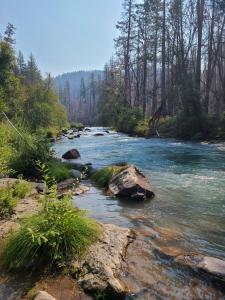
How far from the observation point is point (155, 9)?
141 feet

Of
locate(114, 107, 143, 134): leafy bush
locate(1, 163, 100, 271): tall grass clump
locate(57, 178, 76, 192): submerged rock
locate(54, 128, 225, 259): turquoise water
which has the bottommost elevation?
locate(54, 128, 225, 259): turquoise water

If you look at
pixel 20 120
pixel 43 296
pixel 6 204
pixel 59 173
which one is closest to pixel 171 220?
pixel 6 204

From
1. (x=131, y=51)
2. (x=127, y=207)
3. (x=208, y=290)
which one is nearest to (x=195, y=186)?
(x=127, y=207)

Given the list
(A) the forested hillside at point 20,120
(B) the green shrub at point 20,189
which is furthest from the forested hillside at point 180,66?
(B) the green shrub at point 20,189

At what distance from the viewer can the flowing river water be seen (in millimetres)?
4887

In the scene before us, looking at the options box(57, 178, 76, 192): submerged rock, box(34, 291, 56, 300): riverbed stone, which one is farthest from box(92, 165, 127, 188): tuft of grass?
box(34, 291, 56, 300): riverbed stone

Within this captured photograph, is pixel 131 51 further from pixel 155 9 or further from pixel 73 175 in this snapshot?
pixel 73 175

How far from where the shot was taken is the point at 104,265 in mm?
5043

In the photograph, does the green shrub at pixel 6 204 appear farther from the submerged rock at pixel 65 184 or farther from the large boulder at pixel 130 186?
the large boulder at pixel 130 186

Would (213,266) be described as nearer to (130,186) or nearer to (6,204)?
(6,204)

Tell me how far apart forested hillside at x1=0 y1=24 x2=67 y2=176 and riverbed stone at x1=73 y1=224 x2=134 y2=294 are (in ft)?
9.51

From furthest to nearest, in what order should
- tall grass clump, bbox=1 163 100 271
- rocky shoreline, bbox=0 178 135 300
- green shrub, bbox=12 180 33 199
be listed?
green shrub, bbox=12 180 33 199 < tall grass clump, bbox=1 163 100 271 < rocky shoreline, bbox=0 178 135 300

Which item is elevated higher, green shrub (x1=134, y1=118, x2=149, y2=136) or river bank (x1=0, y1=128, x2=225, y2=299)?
green shrub (x1=134, y1=118, x2=149, y2=136)

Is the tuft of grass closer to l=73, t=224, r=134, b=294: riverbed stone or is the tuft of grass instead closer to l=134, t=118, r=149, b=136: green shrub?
l=73, t=224, r=134, b=294: riverbed stone
